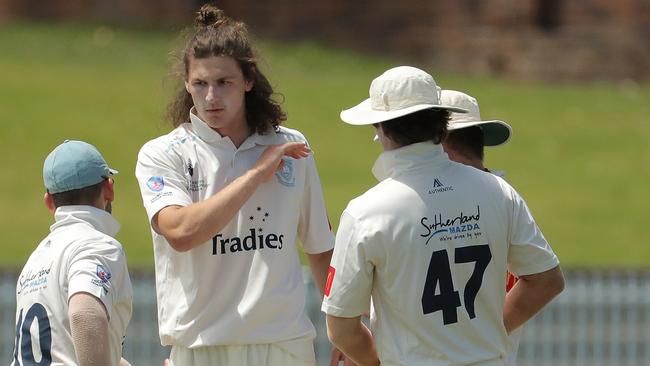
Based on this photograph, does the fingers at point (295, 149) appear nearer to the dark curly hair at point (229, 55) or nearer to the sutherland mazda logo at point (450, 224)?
the dark curly hair at point (229, 55)

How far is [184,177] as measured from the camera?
5.04 meters

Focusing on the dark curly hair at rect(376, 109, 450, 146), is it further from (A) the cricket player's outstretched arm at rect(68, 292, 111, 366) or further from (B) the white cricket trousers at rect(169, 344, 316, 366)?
(A) the cricket player's outstretched arm at rect(68, 292, 111, 366)

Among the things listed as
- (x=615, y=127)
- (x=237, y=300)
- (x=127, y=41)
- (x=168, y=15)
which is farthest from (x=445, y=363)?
(x=168, y=15)

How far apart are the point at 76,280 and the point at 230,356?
66 cm

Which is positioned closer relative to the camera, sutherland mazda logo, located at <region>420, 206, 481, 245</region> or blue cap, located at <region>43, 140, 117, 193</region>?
sutherland mazda logo, located at <region>420, 206, 481, 245</region>

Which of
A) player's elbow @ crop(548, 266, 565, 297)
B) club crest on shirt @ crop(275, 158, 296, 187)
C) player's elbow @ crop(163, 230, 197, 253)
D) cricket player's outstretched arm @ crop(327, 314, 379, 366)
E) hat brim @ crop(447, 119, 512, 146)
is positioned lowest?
cricket player's outstretched arm @ crop(327, 314, 379, 366)

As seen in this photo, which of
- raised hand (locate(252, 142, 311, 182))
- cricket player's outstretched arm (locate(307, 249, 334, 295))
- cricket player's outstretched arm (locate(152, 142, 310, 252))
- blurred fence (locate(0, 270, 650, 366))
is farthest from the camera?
blurred fence (locate(0, 270, 650, 366))

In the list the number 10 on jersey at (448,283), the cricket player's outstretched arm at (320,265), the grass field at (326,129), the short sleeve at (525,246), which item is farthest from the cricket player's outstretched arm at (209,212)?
the grass field at (326,129)

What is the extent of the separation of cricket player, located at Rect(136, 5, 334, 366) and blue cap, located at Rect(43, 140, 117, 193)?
7.2 inches

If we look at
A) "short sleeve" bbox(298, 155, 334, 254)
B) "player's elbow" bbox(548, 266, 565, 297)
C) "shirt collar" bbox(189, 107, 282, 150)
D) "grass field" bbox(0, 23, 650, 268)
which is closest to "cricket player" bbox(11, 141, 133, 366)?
"shirt collar" bbox(189, 107, 282, 150)

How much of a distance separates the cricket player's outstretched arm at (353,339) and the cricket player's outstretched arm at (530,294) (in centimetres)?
50

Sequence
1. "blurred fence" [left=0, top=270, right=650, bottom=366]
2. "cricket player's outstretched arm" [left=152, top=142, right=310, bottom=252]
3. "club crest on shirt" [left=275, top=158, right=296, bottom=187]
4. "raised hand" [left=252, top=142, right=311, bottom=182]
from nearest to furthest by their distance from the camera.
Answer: "cricket player's outstretched arm" [left=152, top=142, right=310, bottom=252]
"raised hand" [left=252, top=142, right=311, bottom=182]
"club crest on shirt" [left=275, top=158, right=296, bottom=187]
"blurred fence" [left=0, top=270, right=650, bottom=366]

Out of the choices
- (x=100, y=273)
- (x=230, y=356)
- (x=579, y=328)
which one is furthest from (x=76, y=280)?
(x=579, y=328)

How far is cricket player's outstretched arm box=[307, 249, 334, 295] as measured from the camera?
17.5ft
